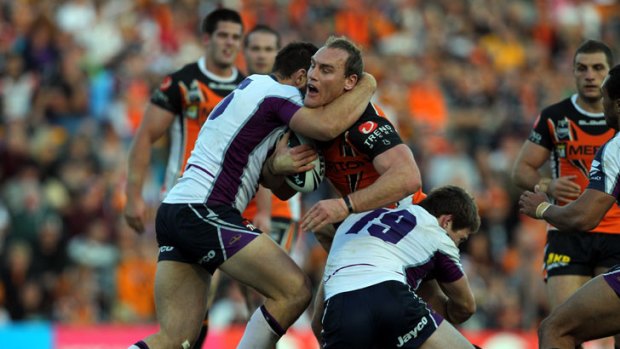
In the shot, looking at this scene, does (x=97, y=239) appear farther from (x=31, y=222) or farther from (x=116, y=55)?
(x=116, y=55)

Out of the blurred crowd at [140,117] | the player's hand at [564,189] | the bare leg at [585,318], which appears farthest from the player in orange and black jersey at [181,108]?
the bare leg at [585,318]

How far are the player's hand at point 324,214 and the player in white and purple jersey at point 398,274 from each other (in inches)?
14.8

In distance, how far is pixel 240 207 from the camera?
27.7 feet

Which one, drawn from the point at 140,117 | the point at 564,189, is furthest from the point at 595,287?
the point at 140,117

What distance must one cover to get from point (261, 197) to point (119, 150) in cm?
757

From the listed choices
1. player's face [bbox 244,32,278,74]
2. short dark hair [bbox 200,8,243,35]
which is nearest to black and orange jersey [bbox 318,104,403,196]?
short dark hair [bbox 200,8,243,35]

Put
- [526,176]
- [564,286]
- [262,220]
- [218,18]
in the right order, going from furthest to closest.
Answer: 1. [218,18]
2. [262,220]
3. [526,176]
4. [564,286]

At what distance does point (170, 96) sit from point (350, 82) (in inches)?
113

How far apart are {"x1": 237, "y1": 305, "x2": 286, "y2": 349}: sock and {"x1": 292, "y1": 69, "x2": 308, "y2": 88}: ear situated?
63.8 inches

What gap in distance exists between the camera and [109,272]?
16281mm

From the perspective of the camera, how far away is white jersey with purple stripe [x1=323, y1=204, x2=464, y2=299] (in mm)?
7922

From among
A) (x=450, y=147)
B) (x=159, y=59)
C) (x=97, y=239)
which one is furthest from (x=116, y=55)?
(x=450, y=147)

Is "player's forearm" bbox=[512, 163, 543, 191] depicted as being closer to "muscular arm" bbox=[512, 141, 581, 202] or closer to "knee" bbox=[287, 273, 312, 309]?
"muscular arm" bbox=[512, 141, 581, 202]

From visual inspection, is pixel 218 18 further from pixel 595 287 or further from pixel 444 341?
pixel 595 287
